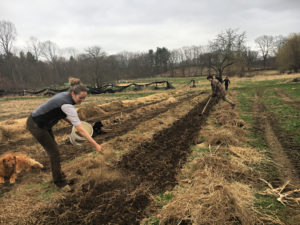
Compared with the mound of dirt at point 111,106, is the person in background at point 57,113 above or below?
above

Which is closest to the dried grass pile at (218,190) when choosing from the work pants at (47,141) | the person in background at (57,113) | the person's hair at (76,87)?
the person in background at (57,113)

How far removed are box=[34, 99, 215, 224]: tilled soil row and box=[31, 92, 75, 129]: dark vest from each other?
1.48m

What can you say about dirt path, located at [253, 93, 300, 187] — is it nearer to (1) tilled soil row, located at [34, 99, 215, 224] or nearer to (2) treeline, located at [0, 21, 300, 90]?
(1) tilled soil row, located at [34, 99, 215, 224]

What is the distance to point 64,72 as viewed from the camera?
55.9 meters

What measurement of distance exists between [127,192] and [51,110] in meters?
2.04

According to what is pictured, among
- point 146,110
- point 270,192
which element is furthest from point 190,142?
point 146,110

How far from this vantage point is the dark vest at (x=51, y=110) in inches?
113

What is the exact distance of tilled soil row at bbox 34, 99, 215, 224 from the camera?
2.75 m

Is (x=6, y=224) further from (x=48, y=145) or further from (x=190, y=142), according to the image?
(x=190, y=142)

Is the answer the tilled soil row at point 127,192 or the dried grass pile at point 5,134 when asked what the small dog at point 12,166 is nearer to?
the tilled soil row at point 127,192

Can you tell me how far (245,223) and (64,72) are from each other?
206 ft

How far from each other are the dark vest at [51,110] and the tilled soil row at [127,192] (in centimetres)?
148

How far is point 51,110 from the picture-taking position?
291cm

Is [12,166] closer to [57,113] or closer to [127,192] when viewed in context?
[57,113]
